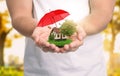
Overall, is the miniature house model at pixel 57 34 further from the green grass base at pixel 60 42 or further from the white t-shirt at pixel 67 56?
the white t-shirt at pixel 67 56

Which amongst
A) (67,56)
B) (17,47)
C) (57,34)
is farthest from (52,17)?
(17,47)

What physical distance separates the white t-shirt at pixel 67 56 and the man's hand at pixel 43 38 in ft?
0.46

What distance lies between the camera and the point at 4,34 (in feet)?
10.7

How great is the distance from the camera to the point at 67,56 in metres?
1.00

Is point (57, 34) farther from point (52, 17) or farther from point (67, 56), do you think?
point (67, 56)

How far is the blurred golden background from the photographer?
2871mm

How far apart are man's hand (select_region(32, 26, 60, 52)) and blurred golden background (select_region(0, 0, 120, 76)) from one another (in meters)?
1.85

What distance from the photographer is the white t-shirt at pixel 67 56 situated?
3.29ft

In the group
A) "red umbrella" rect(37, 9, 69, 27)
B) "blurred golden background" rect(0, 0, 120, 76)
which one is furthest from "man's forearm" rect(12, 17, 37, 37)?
"blurred golden background" rect(0, 0, 120, 76)

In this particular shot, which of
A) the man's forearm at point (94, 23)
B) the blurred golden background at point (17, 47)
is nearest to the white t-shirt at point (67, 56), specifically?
the man's forearm at point (94, 23)

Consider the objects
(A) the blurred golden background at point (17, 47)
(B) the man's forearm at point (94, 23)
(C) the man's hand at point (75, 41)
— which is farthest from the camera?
(A) the blurred golden background at point (17, 47)

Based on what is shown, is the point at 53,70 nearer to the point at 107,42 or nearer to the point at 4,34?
the point at 107,42

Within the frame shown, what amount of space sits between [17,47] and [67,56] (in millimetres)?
1753

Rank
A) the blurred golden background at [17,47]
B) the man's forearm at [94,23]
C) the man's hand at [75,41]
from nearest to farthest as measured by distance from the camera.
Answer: the man's hand at [75,41] < the man's forearm at [94,23] < the blurred golden background at [17,47]
